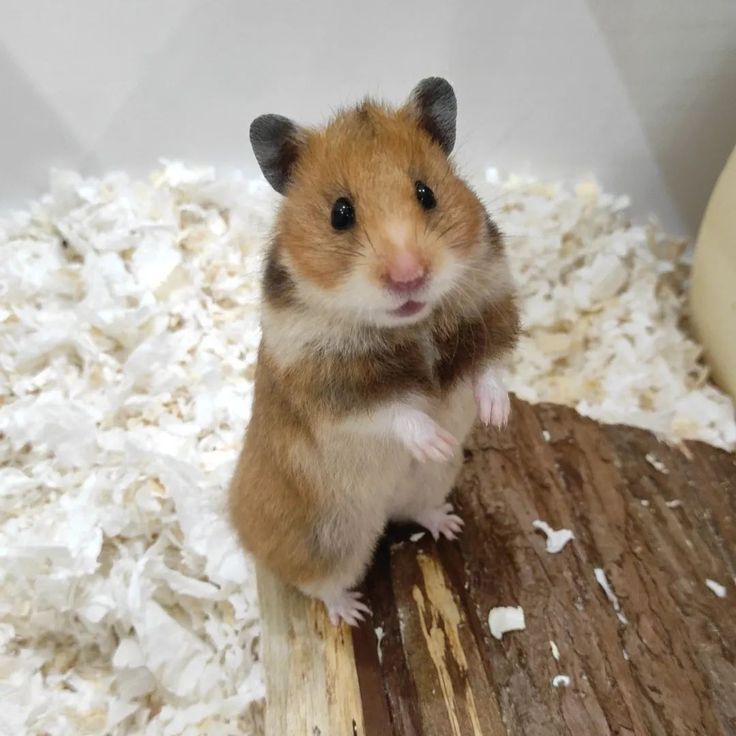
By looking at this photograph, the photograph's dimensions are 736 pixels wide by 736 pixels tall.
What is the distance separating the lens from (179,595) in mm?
2111

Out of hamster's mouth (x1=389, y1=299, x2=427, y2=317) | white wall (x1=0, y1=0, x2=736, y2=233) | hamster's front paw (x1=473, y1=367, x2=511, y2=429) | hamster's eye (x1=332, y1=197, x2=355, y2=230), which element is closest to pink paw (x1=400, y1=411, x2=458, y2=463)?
hamster's front paw (x1=473, y1=367, x2=511, y2=429)

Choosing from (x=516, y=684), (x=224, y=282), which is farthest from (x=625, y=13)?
(x=516, y=684)

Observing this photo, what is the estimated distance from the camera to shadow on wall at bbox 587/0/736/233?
2.73m

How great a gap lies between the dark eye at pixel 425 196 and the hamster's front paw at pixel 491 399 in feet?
1.44

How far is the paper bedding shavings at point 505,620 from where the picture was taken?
5.99ft

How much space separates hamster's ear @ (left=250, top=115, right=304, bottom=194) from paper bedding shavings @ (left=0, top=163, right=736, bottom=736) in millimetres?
332

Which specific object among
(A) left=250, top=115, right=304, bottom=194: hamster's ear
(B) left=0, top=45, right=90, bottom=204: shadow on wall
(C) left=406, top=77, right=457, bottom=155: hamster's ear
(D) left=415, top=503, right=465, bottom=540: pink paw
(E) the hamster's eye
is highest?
(B) left=0, top=45, right=90, bottom=204: shadow on wall

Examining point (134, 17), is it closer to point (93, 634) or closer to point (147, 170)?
point (147, 170)

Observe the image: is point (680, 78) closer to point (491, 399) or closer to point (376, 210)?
point (491, 399)

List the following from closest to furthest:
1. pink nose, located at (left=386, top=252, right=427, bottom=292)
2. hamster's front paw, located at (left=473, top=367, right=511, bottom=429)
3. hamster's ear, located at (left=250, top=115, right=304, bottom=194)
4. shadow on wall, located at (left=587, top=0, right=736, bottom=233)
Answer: pink nose, located at (left=386, top=252, right=427, bottom=292) < hamster's ear, located at (left=250, top=115, right=304, bottom=194) < hamster's front paw, located at (left=473, top=367, right=511, bottom=429) < shadow on wall, located at (left=587, top=0, right=736, bottom=233)

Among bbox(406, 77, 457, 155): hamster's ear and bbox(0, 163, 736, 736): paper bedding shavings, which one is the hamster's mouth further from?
bbox(0, 163, 736, 736): paper bedding shavings

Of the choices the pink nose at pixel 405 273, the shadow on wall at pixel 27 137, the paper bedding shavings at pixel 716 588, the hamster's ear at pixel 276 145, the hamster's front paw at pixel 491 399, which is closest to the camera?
the pink nose at pixel 405 273

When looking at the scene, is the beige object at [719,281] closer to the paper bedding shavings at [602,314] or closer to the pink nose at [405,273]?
the paper bedding shavings at [602,314]

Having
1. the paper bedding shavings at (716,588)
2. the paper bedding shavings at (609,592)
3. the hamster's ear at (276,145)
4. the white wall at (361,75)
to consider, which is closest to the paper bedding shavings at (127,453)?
the white wall at (361,75)
